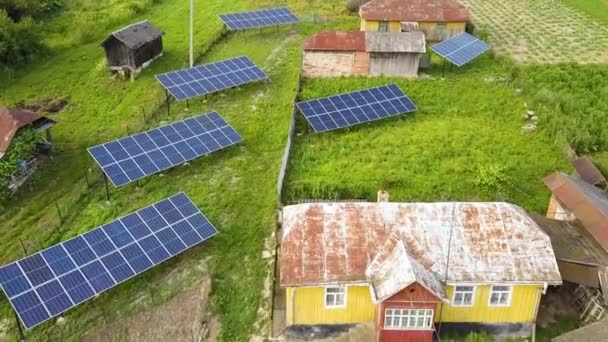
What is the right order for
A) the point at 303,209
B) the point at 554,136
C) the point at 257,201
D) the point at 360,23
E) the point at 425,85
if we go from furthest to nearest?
the point at 360,23
the point at 425,85
the point at 554,136
the point at 257,201
the point at 303,209

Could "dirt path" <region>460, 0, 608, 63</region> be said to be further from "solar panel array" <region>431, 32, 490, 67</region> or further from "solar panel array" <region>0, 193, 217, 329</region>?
"solar panel array" <region>0, 193, 217, 329</region>

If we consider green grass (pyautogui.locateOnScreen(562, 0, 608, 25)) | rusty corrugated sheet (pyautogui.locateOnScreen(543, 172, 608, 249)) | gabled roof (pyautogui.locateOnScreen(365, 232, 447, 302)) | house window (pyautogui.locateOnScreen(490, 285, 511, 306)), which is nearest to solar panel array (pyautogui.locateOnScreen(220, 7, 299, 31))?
green grass (pyautogui.locateOnScreen(562, 0, 608, 25))

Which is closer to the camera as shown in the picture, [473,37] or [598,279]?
[598,279]

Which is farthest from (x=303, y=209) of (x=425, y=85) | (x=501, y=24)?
(x=501, y=24)

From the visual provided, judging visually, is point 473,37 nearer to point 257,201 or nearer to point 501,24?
point 501,24

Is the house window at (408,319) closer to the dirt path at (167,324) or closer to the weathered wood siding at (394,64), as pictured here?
the dirt path at (167,324)

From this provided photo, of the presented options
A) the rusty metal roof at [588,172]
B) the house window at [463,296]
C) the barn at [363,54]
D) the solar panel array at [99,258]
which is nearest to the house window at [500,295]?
the house window at [463,296]
